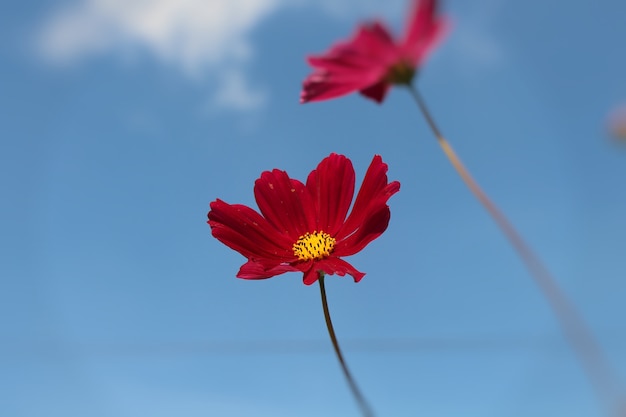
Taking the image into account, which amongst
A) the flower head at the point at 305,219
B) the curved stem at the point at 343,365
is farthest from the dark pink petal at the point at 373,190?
the curved stem at the point at 343,365

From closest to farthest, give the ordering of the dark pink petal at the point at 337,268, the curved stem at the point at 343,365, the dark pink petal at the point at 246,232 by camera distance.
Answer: the curved stem at the point at 343,365 → the dark pink petal at the point at 337,268 → the dark pink petal at the point at 246,232

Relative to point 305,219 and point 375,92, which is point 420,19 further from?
point 305,219

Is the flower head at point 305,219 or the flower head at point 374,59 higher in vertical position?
the flower head at point 305,219

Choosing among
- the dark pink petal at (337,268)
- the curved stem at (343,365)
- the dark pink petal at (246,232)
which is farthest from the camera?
the dark pink petal at (246,232)

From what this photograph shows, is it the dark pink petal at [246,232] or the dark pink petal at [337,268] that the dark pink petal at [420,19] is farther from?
the dark pink petal at [246,232]

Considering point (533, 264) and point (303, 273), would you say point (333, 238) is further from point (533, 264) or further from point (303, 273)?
point (533, 264)

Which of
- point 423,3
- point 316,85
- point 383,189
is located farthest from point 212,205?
point 423,3

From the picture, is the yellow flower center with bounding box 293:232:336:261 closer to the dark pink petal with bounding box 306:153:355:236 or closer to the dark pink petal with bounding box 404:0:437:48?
the dark pink petal with bounding box 306:153:355:236
